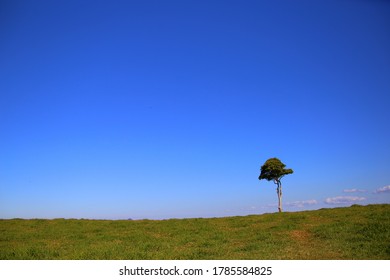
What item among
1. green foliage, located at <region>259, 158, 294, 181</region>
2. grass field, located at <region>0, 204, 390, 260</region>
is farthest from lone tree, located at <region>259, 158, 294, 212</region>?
grass field, located at <region>0, 204, 390, 260</region>

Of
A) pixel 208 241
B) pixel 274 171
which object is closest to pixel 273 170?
pixel 274 171

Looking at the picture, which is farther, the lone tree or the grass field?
the lone tree

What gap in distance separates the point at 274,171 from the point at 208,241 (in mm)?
29772

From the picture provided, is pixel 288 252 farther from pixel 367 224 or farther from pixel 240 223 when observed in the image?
pixel 240 223

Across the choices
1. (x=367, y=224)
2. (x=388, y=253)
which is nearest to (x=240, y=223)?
(x=367, y=224)

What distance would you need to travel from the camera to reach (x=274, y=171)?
44.8m

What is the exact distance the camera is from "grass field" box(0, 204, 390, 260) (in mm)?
13328

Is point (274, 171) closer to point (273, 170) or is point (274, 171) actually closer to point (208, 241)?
point (273, 170)

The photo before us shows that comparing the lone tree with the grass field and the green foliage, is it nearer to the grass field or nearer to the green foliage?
the green foliage

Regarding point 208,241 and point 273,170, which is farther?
point 273,170

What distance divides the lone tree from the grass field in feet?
62.1

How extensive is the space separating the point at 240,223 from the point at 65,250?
14.4 metres

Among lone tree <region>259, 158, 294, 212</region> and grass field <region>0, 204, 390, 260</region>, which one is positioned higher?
lone tree <region>259, 158, 294, 212</region>

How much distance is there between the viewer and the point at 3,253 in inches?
571
